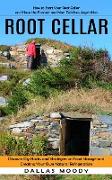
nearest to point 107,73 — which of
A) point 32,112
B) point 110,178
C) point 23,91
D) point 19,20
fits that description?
point 23,91

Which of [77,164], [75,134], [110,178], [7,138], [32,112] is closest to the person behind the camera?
[77,164]

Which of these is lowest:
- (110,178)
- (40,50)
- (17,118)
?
(110,178)

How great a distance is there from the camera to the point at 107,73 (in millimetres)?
21234

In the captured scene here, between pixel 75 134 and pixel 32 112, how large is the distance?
7.54 feet

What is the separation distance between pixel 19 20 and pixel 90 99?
19.9ft

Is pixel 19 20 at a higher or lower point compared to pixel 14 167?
higher

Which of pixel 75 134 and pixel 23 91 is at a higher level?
pixel 23 91

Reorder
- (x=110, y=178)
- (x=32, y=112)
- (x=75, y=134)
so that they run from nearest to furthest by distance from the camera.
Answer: (x=110, y=178) → (x=32, y=112) → (x=75, y=134)

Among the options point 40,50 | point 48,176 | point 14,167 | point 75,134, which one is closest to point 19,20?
point 14,167

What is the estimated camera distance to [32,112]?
16859 mm

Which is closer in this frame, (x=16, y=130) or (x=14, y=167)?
(x=14, y=167)

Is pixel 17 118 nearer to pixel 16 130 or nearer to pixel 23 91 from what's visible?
pixel 16 130

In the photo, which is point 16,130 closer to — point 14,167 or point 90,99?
point 90,99

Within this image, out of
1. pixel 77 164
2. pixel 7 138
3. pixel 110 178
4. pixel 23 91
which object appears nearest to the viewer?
pixel 77 164
